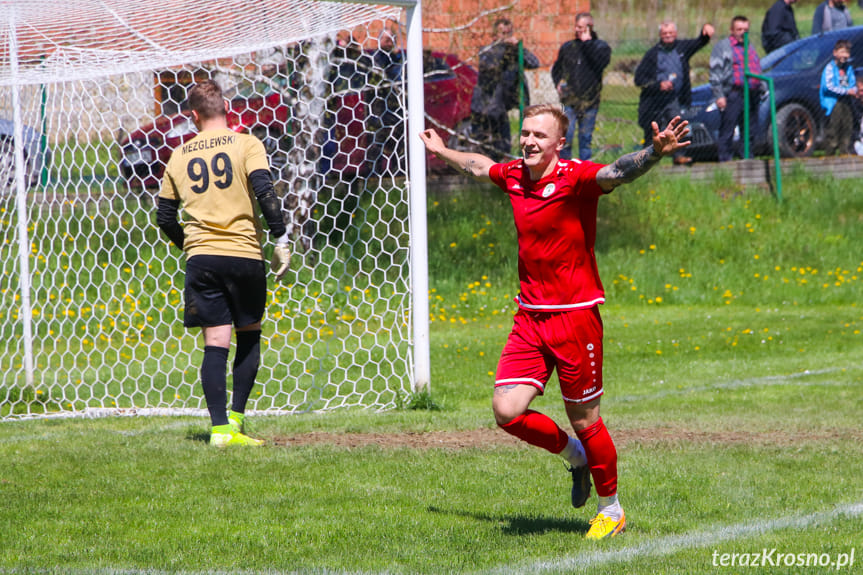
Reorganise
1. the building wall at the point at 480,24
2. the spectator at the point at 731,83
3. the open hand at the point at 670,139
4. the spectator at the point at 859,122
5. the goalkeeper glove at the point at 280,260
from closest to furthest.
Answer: the open hand at the point at 670,139 < the goalkeeper glove at the point at 280,260 < the building wall at the point at 480,24 < the spectator at the point at 731,83 < the spectator at the point at 859,122

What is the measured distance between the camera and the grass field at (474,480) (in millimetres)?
4242

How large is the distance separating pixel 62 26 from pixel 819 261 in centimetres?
1110

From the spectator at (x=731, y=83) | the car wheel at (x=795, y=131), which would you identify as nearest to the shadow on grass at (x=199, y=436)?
the spectator at (x=731, y=83)

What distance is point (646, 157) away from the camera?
4152mm

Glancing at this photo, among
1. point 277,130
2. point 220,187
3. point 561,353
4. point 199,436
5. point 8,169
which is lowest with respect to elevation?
point 199,436

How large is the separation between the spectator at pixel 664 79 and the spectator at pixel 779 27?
10.1 ft

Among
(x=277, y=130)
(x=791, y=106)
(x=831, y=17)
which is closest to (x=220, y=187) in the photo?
(x=277, y=130)

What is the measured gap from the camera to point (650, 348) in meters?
11.2

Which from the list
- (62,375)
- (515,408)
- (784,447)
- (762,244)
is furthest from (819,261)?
(515,408)

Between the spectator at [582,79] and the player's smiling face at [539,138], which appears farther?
the spectator at [582,79]

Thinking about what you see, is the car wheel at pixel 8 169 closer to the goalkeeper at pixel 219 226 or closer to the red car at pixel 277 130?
the red car at pixel 277 130

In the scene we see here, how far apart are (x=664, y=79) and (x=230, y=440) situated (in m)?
11.4

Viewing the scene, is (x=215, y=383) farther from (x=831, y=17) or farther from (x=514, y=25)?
(x=831, y=17)

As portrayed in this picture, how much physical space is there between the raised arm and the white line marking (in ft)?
5.89
